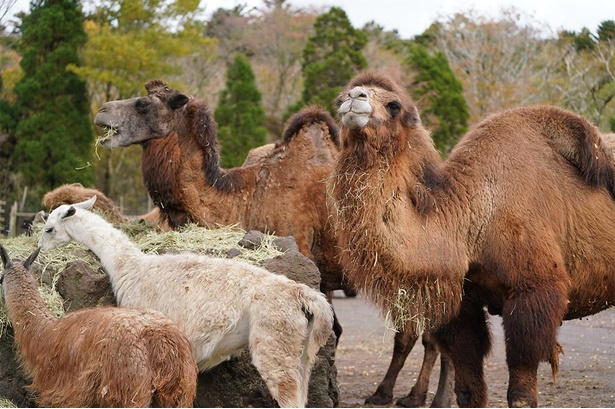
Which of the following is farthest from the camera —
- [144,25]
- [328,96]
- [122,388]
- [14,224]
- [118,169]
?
[144,25]

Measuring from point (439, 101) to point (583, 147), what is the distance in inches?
957

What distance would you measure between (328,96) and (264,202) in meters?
21.1

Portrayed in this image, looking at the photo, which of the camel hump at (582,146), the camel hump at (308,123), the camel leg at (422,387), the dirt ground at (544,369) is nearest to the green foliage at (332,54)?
the dirt ground at (544,369)

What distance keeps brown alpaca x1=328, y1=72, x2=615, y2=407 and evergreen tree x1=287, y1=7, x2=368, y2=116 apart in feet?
80.1

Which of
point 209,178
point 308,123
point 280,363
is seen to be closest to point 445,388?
point 308,123

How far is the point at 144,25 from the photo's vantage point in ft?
118

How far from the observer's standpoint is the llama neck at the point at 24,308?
6.71 meters

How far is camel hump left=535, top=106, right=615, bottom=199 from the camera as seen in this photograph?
722 cm

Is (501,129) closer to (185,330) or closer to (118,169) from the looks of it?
(185,330)

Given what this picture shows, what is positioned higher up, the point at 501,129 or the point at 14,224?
the point at 501,129

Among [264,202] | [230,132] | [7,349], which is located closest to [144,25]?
[230,132]

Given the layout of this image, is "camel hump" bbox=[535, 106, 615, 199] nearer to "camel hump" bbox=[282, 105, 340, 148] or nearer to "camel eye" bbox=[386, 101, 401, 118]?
"camel eye" bbox=[386, 101, 401, 118]

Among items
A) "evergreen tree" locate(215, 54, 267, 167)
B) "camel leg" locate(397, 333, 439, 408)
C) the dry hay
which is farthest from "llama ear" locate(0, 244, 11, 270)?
"evergreen tree" locate(215, 54, 267, 167)

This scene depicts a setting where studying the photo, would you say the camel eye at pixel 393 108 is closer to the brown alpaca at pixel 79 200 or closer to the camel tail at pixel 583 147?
the camel tail at pixel 583 147
